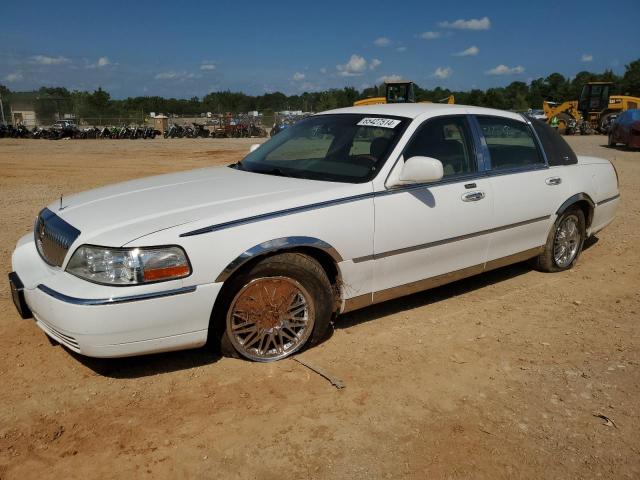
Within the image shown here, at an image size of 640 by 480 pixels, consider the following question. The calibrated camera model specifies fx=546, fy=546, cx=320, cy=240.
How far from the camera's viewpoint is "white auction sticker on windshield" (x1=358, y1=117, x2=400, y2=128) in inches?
160

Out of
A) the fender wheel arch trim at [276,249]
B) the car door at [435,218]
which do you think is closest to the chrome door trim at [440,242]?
the car door at [435,218]

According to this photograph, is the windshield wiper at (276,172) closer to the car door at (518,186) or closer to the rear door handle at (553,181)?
the car door at (518,186)

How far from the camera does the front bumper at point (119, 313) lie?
2869 millimetres

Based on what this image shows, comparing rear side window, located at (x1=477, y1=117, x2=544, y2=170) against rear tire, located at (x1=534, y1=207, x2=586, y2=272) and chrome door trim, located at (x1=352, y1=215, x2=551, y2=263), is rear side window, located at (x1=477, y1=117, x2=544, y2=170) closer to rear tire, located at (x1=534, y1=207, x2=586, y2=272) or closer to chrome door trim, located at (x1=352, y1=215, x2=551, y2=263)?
chrome door trim, located at (x1=352, y1=215, x2=551, y2=263)

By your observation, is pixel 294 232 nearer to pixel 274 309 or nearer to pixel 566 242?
pixel 274 309

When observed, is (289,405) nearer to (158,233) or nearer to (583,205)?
(158,233)

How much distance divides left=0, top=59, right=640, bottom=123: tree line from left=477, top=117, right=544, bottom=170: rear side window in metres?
44.0

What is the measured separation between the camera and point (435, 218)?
396cm

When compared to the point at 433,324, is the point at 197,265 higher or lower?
higher

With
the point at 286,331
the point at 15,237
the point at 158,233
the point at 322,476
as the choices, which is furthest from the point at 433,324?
the point at 15,237

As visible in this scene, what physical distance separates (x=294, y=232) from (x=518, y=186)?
7.40 ft

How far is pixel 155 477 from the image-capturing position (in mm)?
2467

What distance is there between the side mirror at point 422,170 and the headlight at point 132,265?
1.59 meters

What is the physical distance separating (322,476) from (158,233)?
1504 mm
